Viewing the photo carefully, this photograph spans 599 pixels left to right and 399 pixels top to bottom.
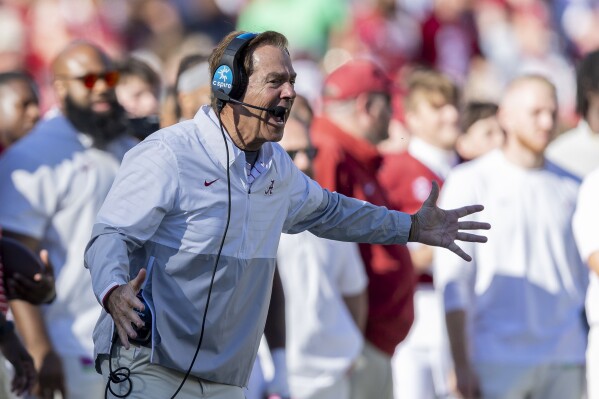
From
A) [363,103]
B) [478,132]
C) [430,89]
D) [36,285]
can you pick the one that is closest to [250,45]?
[36,285]

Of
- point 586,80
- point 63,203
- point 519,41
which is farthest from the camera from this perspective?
point 519,41

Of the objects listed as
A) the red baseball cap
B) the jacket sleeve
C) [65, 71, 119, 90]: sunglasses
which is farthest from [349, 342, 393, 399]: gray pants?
the jacket sleeve

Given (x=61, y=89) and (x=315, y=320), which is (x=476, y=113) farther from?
(x=61, y=89)

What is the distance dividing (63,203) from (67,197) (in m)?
0.04

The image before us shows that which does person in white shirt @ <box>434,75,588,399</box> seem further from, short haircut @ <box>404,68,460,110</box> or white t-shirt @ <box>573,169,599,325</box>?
short haircut @ <box>404,68,460,110</box>

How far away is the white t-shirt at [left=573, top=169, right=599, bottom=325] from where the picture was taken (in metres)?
7.84

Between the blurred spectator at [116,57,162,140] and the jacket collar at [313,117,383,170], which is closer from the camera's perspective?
the jacket collar at [313,117,383,170]

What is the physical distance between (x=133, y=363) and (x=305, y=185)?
102cm

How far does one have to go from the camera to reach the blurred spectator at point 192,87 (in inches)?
321

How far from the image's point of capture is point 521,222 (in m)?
8.85

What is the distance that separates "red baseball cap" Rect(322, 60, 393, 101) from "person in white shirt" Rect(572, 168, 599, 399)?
196 centimetres

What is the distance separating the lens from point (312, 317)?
8.45m

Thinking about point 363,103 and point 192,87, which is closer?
point 192,87

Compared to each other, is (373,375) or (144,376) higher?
(144,376)
